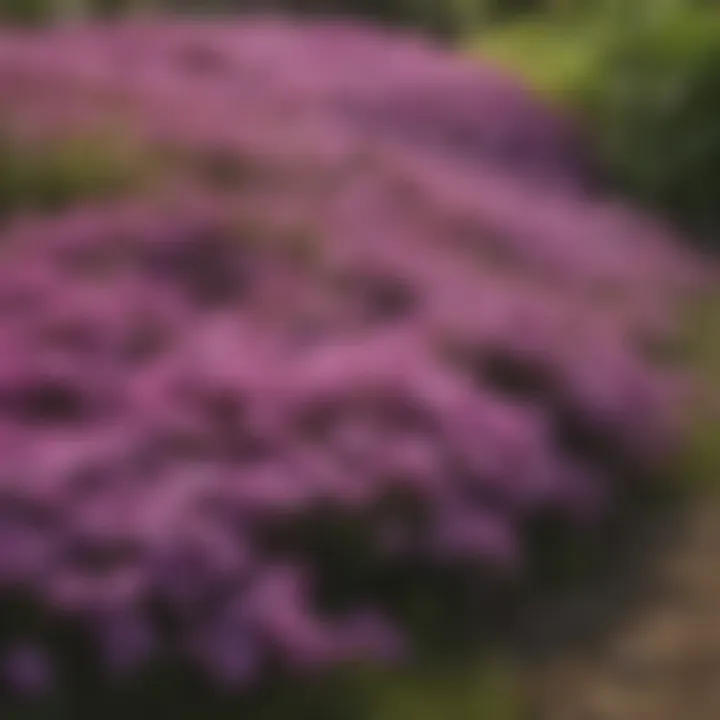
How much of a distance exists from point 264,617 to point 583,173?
2936mm

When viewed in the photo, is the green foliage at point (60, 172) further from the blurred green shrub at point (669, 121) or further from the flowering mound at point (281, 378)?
the blurred green shrub at point (669, 121)

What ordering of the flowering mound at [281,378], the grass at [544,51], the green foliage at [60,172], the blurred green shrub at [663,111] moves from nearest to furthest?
the flowering mound at [281,378]
the green foliage at [60,172]
the blurred green shrub at [663,111]
the grass at [544,51]

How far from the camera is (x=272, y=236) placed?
125 inches

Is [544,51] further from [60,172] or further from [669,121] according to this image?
[60,172]

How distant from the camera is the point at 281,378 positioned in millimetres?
2566

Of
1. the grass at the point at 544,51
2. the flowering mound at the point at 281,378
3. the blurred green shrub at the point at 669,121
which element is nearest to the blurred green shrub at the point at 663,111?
the blurred green shrub at the point at 669,121

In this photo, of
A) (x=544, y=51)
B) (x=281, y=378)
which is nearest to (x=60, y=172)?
(x=281, y=378)

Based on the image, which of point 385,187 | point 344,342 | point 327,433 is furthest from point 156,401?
point 385,187

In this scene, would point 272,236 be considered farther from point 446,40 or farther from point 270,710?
point 446,40

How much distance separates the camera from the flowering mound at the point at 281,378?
2217 millimetres

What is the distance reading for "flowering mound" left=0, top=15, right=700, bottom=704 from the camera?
7.27 feet

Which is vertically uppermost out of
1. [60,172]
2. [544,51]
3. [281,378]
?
[544,51]

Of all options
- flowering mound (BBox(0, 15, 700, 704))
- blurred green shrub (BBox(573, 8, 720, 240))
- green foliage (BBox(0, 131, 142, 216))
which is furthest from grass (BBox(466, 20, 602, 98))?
green foliage (BBox(0, 131, 142, 216))

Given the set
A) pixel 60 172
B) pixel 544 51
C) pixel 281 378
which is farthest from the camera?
pixel 544 51
